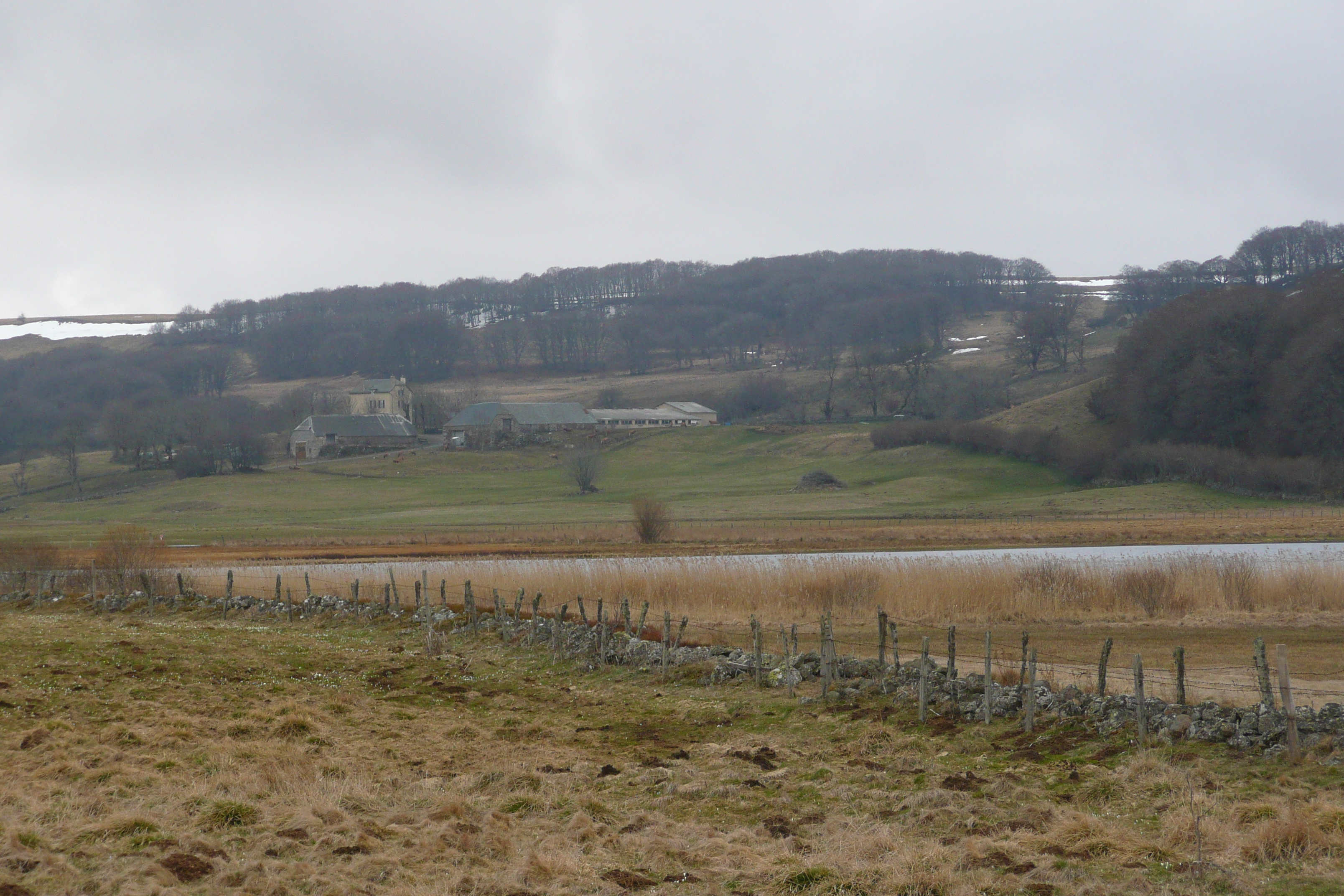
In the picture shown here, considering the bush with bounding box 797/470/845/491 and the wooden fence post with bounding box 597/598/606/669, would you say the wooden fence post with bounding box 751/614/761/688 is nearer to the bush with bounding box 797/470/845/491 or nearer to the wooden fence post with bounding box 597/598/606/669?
the wooden fence post with bounding box 597/598/606/669

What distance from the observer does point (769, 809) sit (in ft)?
42.2

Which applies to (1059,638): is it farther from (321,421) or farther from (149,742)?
(321,421)

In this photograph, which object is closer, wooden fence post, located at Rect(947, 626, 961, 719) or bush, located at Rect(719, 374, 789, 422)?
wooden fence post, located at Rect(947, 626, 961, 719)

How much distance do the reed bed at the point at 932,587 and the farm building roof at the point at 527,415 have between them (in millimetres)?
97285

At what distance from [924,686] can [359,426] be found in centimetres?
12545

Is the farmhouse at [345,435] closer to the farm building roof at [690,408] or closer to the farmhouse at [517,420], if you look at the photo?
the farmhouse at [517,420]

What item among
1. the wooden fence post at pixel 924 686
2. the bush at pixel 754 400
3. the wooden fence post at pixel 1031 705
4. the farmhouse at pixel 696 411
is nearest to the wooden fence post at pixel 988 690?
the wooden fence post at pixel 1031 705

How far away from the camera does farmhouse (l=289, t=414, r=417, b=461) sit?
429ft

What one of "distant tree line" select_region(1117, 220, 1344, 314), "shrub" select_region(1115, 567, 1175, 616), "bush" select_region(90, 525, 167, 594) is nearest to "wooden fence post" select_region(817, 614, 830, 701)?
"shrub" select_region(1115, 567, 1175, 616)

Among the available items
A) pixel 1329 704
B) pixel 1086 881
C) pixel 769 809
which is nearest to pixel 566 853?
pixel 769 809

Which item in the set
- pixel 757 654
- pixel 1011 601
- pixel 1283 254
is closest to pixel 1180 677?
pixel 757 654

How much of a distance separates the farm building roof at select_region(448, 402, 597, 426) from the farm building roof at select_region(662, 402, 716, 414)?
13.0 meters

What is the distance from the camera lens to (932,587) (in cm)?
3158

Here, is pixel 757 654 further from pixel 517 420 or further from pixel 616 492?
pixel 517 420
